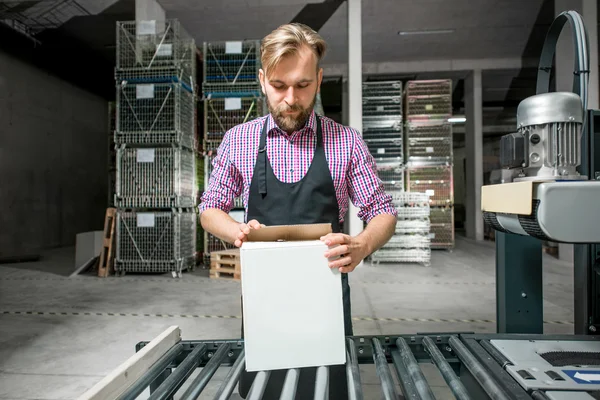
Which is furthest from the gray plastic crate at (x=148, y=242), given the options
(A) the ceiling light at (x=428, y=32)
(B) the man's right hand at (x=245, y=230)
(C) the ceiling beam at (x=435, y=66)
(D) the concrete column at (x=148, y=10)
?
(C) the ceiling beam at (x=435, y=66)

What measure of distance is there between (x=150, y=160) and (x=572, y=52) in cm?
793

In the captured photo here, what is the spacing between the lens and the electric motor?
3.84 ft

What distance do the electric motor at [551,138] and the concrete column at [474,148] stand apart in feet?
36.8

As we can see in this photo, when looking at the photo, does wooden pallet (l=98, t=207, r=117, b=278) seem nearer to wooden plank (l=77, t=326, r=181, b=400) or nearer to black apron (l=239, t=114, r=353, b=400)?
wooden plank (l=77, t=326, r=181, b=400)

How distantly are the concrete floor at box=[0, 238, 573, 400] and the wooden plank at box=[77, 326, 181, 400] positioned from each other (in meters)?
1.29

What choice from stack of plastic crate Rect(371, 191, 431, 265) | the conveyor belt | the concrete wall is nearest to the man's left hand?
the conveyor belt

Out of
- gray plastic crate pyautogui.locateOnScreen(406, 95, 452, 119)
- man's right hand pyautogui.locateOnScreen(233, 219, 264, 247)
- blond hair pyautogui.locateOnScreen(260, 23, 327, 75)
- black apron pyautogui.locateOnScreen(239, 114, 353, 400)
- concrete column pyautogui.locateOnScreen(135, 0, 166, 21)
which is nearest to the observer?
man's right hand pyautogui.locateOnScreen(233, 219, 264, 247)

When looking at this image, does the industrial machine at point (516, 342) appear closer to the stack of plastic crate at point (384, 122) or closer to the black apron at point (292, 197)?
the black apron at point (292, 197)

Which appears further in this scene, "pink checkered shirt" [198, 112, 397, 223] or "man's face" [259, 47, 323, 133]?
"pink checkered shirt" [198, 112, 397, 223]

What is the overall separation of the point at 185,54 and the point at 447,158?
20.8ft

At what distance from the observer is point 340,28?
31.2 feet

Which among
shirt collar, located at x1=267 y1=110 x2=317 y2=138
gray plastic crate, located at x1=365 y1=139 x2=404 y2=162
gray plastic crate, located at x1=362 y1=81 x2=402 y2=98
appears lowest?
shirt collar, located at x1=267 y1=110 x2=317 y2=138

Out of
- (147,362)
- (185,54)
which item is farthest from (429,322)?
(185,54)

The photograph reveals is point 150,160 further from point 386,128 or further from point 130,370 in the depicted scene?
point 130,370
